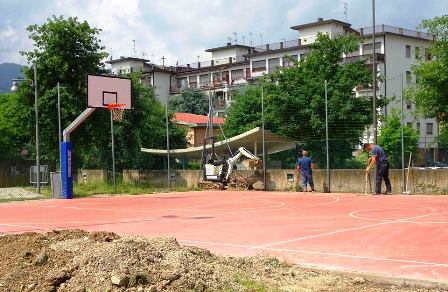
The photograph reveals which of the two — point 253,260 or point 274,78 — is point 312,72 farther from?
point 253,260

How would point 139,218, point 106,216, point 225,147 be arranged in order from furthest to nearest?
point 225,147
point 106,216
point 139,218

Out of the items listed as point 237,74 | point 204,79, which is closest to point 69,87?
point 237,74

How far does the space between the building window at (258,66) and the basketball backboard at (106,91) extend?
175 feet

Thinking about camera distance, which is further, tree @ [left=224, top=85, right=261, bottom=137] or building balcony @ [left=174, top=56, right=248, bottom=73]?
building balcony @ [left=174, top=56, right=248, bottom=73]

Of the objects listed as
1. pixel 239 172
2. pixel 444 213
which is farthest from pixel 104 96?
pixel 444 213

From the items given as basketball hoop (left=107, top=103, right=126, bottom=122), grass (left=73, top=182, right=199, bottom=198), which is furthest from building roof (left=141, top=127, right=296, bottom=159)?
basketball hoop (left=107, top=103, right=126, bottom=122)

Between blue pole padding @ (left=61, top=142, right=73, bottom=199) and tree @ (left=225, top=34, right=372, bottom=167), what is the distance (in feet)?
29.0

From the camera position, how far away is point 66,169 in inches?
960

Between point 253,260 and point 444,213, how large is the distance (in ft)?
27.8

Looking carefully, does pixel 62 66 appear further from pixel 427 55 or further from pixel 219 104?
pixel 219 104

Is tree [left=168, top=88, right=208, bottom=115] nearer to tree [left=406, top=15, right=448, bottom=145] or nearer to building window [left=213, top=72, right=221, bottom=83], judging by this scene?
building window [left=213, top=72, right=221, bottom=83]

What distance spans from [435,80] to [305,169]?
808cm

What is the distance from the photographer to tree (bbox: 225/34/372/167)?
24.6m

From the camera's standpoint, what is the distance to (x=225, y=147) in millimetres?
31297
